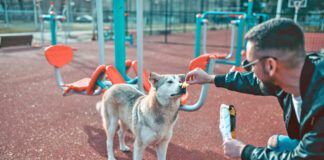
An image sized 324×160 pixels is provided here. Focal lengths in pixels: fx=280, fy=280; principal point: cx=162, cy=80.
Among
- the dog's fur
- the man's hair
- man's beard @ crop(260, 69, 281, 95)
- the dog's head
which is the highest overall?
the man's hair

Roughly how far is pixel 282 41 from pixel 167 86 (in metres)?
1.50

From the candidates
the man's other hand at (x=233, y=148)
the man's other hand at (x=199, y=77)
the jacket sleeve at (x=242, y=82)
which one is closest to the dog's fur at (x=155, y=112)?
the man's other hand at (x=199, y=77)

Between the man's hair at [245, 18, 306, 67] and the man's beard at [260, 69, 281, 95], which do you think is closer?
the man's hair at [245, 18, 306, 67]

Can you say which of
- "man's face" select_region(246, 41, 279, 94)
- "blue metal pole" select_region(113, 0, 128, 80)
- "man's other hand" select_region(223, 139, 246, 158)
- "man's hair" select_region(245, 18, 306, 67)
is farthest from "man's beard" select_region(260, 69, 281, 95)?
"blue metal pole" select_region(113, 0, 128, 80)

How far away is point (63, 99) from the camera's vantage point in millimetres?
5918

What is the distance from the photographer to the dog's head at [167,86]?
2887 millimetres

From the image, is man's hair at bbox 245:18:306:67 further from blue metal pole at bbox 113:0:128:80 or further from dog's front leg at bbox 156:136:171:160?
blue metal pole at bbox 113:0:128:80

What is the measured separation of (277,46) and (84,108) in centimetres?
443

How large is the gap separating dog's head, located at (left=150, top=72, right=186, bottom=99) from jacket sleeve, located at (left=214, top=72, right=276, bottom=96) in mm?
394

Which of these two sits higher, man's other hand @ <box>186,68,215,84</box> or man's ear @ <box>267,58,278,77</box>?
man's ear @ <box>267,58,278,77</box>

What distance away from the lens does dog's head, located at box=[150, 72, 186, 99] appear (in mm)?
2887

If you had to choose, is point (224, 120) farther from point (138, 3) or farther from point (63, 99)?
point (63, 99)

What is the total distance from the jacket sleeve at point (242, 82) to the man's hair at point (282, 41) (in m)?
0.84

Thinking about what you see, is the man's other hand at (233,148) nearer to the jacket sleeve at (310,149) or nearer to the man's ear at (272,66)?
the jacket sleeve at (310,149)
